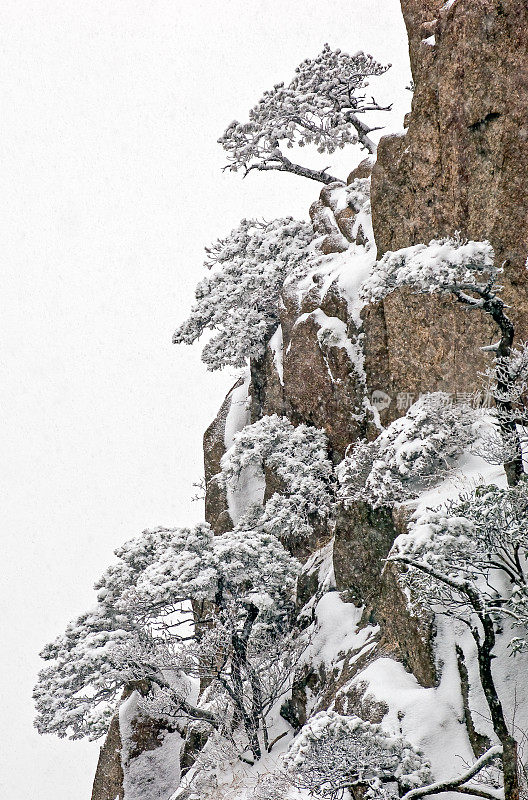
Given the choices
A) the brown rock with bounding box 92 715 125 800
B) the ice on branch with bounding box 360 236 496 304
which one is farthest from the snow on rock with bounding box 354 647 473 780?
the brown rock with bounding box 92 715 125 800

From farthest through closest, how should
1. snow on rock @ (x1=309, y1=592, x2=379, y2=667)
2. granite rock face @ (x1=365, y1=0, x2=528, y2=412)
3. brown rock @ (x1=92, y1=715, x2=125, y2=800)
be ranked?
brown rock @ (x1=92, y1=715, x2=125, y2=800), snow on rock @ (x1=309, y1=592, x2=379, y2=667), granite rock face @ (x1=365, y1=0, x2=528, y2=412)

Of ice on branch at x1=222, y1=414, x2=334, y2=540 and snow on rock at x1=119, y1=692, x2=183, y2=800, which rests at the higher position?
ice on branch at x1=222, y1=414, x2=334, y2=540

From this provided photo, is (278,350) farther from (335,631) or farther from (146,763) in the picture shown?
(146,763)

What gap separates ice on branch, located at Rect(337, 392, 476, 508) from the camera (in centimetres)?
1159

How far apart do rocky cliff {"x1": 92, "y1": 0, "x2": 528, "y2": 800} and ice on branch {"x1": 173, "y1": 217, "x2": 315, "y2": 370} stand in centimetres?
106

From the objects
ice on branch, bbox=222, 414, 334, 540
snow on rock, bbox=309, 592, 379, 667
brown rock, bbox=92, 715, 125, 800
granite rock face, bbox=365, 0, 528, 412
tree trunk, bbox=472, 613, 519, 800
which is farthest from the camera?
brown rock, bbox=92, 715, 125, 800

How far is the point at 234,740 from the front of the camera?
14.7 meters

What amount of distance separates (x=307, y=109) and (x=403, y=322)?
1069cm

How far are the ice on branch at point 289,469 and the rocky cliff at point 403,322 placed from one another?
2.00 ft

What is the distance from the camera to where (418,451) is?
1162 cm

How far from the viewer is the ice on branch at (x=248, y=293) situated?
774 inches

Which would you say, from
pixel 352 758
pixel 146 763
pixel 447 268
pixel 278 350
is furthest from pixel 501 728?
pixel 146 763

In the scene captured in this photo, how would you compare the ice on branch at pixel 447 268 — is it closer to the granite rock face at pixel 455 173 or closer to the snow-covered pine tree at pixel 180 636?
the granite rock face at pixel 455 173

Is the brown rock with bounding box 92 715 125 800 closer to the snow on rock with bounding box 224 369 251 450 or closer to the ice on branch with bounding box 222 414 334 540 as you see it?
the ice on branch with bounding box 222 414 334 540
